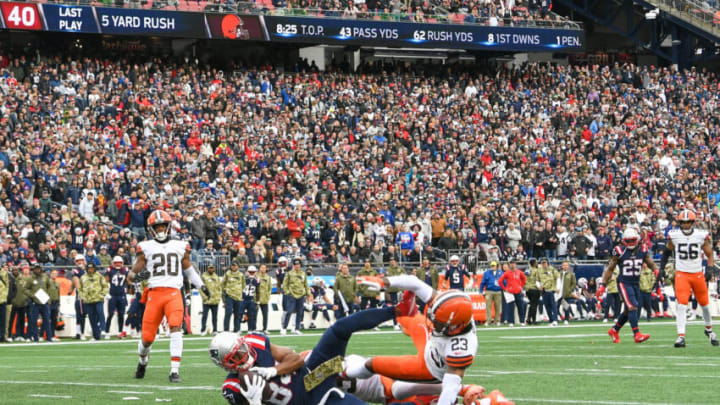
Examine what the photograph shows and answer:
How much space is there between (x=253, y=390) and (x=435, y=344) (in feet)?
4.70

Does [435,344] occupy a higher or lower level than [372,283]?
lower

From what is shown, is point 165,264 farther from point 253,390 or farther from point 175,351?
point 253,390

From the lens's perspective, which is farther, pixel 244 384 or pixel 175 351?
pixel 175 351

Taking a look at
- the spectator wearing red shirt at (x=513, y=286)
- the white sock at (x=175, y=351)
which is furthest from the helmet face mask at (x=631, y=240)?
the spectator wearing red shirt at (x=513, y=286)

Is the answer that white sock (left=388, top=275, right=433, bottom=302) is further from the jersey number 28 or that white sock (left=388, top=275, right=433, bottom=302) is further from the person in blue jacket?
the person in blue jacket

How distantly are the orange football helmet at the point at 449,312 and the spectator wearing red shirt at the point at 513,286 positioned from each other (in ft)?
63.8

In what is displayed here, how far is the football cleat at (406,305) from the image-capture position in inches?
323

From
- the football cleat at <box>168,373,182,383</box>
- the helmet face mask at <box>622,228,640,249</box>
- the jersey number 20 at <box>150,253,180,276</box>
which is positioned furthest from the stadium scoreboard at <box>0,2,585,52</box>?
the football cleat at <box>168,373,182,383</box>

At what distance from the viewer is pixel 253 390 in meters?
7.89

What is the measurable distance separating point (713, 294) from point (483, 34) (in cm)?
1625

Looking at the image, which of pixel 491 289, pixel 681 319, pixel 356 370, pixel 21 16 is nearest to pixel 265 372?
pixel 356 370

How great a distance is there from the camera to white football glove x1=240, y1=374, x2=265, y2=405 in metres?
7.90

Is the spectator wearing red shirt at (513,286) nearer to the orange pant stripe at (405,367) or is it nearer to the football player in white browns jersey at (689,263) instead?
the football player in white browns jersey at (689,263)

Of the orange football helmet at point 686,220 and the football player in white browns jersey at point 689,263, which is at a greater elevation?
the orange football helmet at point 686,220
